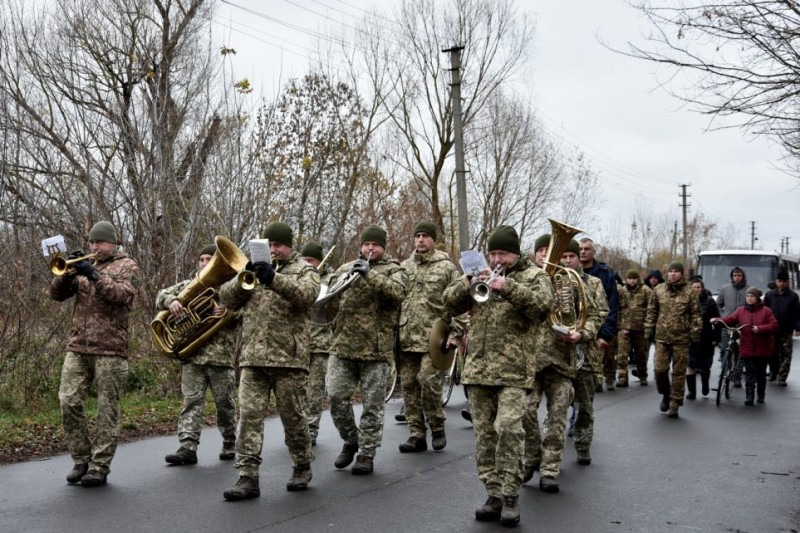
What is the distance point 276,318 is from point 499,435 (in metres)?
1.89

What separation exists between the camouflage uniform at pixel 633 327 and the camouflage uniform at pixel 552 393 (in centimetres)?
822

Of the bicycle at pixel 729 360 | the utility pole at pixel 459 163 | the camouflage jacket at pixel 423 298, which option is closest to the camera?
the camouflage jacket at pixel 423 298

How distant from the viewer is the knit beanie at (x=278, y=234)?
22.5 feet

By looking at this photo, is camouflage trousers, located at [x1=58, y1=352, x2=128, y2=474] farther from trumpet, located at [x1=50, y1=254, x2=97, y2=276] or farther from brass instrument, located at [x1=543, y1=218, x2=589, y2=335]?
brass instrument, located at [x1=543, y1=218, x2=589, y2=335]

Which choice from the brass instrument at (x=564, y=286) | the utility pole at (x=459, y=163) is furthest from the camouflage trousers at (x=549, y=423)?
the utility pole at (x=459, y=163)

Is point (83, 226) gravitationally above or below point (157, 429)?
above

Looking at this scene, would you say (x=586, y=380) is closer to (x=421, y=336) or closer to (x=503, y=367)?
(x=421, y=336)

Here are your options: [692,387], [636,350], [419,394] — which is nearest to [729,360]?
[692,387]

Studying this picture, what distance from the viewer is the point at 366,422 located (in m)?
7.60

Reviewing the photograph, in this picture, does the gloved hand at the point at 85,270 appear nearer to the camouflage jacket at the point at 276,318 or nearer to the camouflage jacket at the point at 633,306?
the camouflage jacket at the point at 276,318

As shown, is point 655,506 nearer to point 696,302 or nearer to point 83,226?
point 696,302

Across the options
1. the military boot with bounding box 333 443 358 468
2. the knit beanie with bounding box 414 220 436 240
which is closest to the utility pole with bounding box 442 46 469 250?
the knit beanie with bounding box 414 220 436 240

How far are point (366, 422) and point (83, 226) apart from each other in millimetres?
6305

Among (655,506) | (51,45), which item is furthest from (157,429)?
(51,45)
